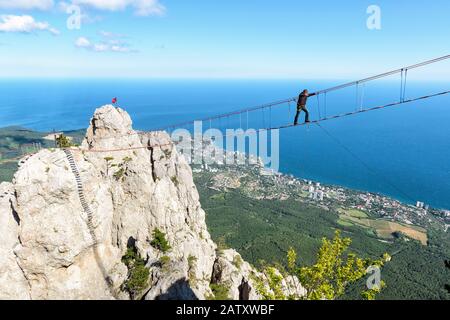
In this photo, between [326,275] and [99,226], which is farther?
[99,226]

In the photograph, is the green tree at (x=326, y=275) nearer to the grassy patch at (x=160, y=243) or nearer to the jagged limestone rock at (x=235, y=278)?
the jagged limestone rock at (x=235, y=278)

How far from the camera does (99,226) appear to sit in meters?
24.0

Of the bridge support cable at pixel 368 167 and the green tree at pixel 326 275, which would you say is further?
the bridge support cable at pixel 368 167

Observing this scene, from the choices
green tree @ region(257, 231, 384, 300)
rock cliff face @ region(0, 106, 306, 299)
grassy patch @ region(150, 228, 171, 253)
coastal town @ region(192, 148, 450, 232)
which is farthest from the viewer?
coastal town @ region(192, 148, 450, 232)

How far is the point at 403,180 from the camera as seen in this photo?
127312mm

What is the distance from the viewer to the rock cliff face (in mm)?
20922

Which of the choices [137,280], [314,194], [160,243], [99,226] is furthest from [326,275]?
[314,194]

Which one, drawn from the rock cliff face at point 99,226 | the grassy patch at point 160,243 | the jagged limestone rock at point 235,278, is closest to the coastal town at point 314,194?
the jagged limestone rock at point 235,278

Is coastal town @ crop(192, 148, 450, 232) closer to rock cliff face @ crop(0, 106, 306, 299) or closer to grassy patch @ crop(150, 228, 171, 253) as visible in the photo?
rock cliff face @ crop(0, 106, 306, 299)

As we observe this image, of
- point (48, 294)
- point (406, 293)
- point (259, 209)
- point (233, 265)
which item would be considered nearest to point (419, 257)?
point (406, 293)

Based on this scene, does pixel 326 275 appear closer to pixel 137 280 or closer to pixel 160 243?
pixel 137 280

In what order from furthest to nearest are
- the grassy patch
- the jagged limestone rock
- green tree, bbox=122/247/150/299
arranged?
the jagged limestone rock → the grassy patch → green tree, bbox=122/247/150/299

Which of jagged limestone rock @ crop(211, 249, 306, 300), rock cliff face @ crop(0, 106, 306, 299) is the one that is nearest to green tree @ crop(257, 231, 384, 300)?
rock cliff face @ crop(0, 106, 306, 299)

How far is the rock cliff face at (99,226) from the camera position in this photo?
68.6 feet
